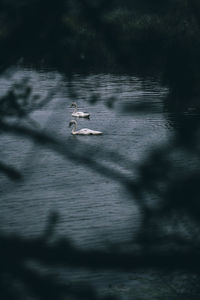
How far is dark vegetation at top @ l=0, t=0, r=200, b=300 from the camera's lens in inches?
80.7

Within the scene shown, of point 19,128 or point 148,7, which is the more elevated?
point 148,7

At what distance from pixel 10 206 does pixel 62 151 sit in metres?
18.9

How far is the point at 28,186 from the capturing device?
75.2 feet

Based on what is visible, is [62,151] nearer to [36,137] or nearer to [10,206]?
[36,137]

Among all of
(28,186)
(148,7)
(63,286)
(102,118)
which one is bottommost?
(102,118)

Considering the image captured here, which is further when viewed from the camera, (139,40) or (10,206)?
(10,206)

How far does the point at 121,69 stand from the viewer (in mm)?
2215

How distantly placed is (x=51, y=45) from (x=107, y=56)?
20 cm

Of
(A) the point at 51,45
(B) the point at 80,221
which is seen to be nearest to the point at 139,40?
(A) the point at 51,45

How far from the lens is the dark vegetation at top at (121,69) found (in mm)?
2049

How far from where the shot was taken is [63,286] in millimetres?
2256

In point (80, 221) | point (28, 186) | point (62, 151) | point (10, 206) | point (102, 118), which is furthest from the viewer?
point (102, 118)

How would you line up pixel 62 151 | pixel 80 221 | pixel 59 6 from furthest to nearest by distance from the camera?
pixel 80 221 → pixel 62 151 → pixel 59 6

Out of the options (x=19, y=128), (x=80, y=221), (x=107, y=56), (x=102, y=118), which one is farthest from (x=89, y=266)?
(x=102, y=118)
